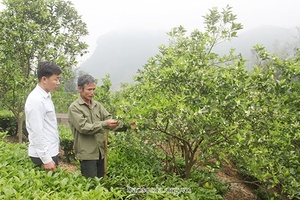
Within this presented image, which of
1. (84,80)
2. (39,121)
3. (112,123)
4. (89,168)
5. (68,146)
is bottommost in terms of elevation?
(68,146)

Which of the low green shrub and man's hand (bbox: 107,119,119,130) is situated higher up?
man's hand (bbox: 107,119,119,130)

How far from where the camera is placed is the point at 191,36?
6.68 meters

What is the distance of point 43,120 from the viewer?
310 cm

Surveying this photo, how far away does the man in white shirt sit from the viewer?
2969 millimetres

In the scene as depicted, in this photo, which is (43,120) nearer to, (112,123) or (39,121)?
(39,121)

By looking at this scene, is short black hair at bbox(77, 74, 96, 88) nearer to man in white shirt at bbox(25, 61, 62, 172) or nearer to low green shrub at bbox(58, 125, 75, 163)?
man in white shirt at bbox(25, 61, 62, 172)

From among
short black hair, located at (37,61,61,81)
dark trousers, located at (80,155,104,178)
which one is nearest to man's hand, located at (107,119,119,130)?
dark trousers, located at (80,155,104,178)

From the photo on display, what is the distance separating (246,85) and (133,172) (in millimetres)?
1761

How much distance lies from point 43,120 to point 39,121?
0.46 ft

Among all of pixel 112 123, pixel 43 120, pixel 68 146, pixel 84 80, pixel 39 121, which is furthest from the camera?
pixel 68 146

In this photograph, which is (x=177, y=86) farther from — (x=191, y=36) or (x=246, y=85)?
(x=191, y=36)

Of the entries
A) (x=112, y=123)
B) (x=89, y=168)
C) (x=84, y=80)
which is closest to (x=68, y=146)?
(x=89, y=168)

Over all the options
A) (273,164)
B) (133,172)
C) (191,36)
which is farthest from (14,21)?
(273,164)

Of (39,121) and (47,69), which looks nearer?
(39,121)
